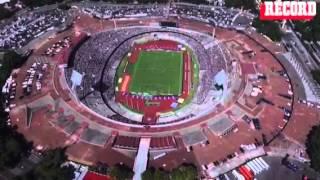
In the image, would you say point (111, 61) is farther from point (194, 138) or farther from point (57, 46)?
point (194, 138)

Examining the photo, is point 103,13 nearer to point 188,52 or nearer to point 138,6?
point 138,6

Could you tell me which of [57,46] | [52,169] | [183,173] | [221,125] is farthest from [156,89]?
[52,169]

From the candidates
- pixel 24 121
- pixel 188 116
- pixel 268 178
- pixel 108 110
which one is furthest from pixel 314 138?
pixel 24 121

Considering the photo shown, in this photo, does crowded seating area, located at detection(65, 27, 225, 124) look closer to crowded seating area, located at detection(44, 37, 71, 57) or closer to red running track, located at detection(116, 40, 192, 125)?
red running track, located at detection(116, 40, 192, 125)

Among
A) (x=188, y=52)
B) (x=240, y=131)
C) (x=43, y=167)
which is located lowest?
(x=43, y=167)

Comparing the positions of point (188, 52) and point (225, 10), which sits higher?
point (225, 10)

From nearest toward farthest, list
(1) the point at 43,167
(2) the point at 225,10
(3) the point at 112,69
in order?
(1) the point at 43,167, (3) the point at 112,69, (2) the point at 225,10
